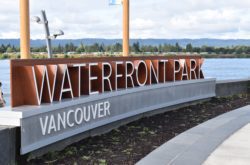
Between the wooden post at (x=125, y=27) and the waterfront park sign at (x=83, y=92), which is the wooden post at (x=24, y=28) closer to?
the waterfront park sign at (x=83, y=92)

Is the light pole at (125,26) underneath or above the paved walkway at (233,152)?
above

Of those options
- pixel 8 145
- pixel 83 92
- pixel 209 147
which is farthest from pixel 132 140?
pixel 8 145

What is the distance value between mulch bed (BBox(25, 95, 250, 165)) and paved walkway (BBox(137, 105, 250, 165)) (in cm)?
39

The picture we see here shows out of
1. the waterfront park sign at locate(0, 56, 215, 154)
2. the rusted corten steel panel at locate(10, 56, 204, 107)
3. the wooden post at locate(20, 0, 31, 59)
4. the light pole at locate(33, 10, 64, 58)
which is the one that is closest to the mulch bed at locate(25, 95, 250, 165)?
the waterfront park sign at locate(0, 56, 215, 154)

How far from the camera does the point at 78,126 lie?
8.15 metres

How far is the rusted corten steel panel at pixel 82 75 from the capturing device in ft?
23.8

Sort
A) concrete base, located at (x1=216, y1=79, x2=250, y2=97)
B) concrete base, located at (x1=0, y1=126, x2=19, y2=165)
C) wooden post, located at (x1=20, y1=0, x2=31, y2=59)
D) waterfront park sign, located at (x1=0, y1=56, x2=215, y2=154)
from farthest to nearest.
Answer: concrete base, located at (x1=216, y1=79, x2=250, y2=97)
wooden post, located at (x1=20, y1=0, x2=31, y2=59)
waterfront park sign, located at (x1=0, y1=56, x2=215, y2=154)
concrete base, located at (x1=0, y1=126, x2=19, y2=165)

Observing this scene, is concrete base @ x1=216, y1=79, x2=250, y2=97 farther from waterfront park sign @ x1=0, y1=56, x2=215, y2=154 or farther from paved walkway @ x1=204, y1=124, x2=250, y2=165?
paved walkway @ x1=204, y1=124, x2=250, y2=165

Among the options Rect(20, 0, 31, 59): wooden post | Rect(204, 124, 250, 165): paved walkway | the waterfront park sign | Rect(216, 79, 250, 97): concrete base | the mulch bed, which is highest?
Rect(20, 0, 31, 59): wooden post

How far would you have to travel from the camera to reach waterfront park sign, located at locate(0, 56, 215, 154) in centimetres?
702

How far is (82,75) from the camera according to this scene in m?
8.82

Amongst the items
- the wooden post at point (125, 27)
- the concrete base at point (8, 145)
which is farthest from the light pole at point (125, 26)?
the concrete base at point (8, 145)

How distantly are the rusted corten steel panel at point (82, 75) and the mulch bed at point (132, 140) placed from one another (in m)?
0.90

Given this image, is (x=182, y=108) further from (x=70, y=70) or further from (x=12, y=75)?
(x=12, y=75)
